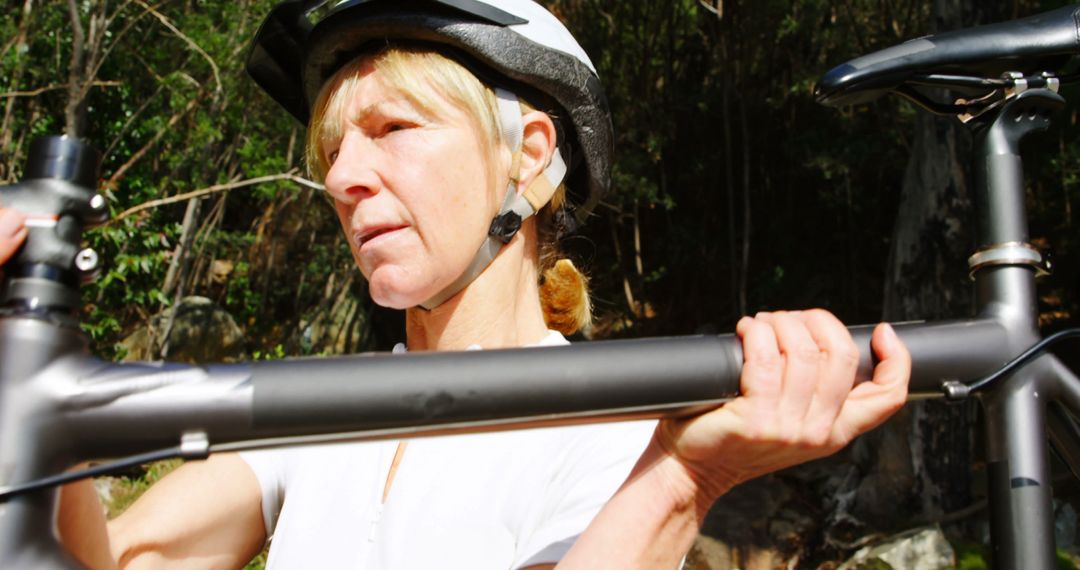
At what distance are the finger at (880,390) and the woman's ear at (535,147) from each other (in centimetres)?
101

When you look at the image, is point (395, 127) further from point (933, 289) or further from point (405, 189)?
point (933, 289)

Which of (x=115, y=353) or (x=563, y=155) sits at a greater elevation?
(x=563, y=155)

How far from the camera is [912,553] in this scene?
7.74 meters

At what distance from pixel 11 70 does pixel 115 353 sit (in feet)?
10.6

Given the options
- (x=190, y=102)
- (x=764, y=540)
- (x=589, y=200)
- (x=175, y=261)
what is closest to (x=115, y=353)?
(x=175, y=261)

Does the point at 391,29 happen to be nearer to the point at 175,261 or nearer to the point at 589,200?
the point at 589,200

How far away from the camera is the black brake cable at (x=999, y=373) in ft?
3.50

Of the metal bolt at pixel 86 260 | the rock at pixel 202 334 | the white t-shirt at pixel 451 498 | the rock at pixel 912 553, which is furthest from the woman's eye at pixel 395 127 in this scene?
the rock at pixel 202 334

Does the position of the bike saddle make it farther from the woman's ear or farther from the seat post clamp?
the woman's ear

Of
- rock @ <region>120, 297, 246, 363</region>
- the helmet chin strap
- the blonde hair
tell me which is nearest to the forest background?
rock @ <region>120, 297, 246, 363</region>

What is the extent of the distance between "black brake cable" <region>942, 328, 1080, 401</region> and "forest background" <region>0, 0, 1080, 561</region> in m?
6.80

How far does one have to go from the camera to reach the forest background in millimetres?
8734

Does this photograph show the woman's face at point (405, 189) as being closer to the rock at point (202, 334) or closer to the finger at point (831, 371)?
the finger at point (831, 371)

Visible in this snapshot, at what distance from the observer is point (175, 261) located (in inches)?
408
